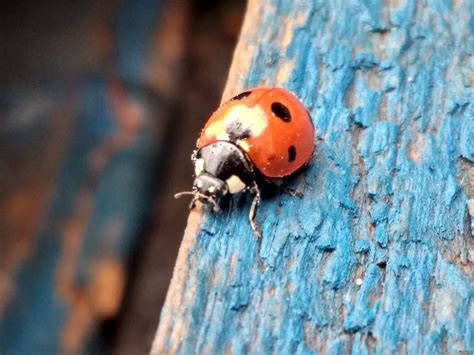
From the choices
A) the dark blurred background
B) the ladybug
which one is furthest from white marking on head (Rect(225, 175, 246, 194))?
the dark blurred background

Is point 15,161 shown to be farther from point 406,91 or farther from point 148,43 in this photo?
point 406,91

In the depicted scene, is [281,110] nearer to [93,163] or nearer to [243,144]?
[243,144]

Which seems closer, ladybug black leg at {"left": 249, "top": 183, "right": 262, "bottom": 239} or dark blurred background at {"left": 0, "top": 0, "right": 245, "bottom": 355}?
ladybug black leg at {"left": 249, "top": 183, "right": 262, "bottom": 239}

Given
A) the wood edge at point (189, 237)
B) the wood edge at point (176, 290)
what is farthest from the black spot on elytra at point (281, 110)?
the wood edge at point (176, 290)

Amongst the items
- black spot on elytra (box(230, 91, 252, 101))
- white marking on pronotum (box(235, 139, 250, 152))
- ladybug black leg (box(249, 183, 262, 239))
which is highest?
black spot on elytra (box(230, 91, 252, 101))

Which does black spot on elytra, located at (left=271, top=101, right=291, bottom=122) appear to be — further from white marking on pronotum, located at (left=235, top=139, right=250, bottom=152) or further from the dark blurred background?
the dark blurred background

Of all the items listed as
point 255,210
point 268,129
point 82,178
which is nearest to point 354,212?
point 255,210

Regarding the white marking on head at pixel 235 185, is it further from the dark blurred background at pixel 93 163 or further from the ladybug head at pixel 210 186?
the dark blurred background at pixel 93 163
